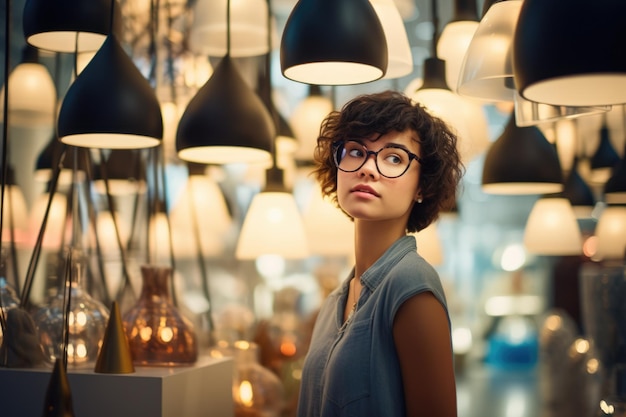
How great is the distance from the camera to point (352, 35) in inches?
68.5

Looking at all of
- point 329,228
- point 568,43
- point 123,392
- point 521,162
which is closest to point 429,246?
point 329,228

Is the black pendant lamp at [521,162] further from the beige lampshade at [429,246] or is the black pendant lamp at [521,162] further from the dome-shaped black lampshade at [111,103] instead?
the dome-shaped black lampshade at [111,103]

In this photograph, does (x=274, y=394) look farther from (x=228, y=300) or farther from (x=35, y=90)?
(x=228, y=300)

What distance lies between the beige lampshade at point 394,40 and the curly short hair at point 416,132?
125mm

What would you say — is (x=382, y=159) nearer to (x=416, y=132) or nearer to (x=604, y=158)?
(x=416, y=132)

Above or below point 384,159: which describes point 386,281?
below

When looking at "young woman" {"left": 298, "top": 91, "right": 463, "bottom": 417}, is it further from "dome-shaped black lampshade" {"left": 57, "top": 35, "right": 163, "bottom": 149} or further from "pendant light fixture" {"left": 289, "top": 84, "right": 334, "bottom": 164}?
"pendant light fixture" {"left": 289, "top": 84, "right": 334, "bottom": 164}

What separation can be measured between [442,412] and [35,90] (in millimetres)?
2184

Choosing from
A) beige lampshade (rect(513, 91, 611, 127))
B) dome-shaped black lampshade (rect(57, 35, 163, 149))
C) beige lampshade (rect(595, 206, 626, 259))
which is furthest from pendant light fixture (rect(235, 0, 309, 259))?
beige lampshade (rect(595, 206, 626, 259))

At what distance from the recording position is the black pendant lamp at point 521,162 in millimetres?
2664

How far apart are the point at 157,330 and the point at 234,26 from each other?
46.7 inches

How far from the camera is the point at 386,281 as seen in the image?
189cm

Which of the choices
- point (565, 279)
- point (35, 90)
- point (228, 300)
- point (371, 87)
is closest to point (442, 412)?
point (35, 90)

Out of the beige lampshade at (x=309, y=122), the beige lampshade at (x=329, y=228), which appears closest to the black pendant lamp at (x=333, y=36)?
the beige lampshade at (x=329, y=228)
